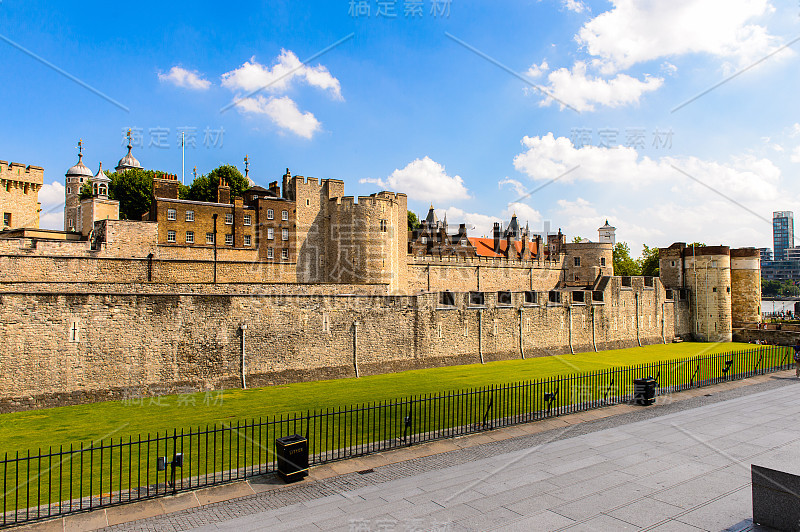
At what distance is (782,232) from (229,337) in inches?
5478

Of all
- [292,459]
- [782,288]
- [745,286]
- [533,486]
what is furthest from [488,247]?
[782,288]

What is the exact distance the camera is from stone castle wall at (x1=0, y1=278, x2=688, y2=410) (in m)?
17.5

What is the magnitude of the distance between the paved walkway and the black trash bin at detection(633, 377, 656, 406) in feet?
8.71

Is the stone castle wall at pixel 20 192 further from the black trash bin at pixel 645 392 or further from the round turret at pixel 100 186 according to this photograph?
the black trash bin at pixel 645 392

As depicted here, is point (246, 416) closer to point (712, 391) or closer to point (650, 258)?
point (712, 391)

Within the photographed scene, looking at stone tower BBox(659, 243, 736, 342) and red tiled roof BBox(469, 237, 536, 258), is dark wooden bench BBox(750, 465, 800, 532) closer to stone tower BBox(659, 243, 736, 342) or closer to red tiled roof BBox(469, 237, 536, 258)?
stone tower BBox(659, 243, 736, 342)

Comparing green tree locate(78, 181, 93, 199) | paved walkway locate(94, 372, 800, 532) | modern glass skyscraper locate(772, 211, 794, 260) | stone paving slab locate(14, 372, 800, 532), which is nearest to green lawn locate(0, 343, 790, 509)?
stone paving slab locate(14, 372, 800, 532)

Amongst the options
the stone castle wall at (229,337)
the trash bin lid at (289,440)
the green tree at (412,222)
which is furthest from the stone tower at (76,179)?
the trash bin lid at (289,440)

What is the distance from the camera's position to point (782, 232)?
119m

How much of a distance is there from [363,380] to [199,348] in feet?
24.2

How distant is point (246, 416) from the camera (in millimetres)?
16188

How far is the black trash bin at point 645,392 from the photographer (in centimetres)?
1670

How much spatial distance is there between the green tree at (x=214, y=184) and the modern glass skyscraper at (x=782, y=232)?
91.9m

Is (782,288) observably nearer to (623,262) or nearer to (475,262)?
(623,262)
